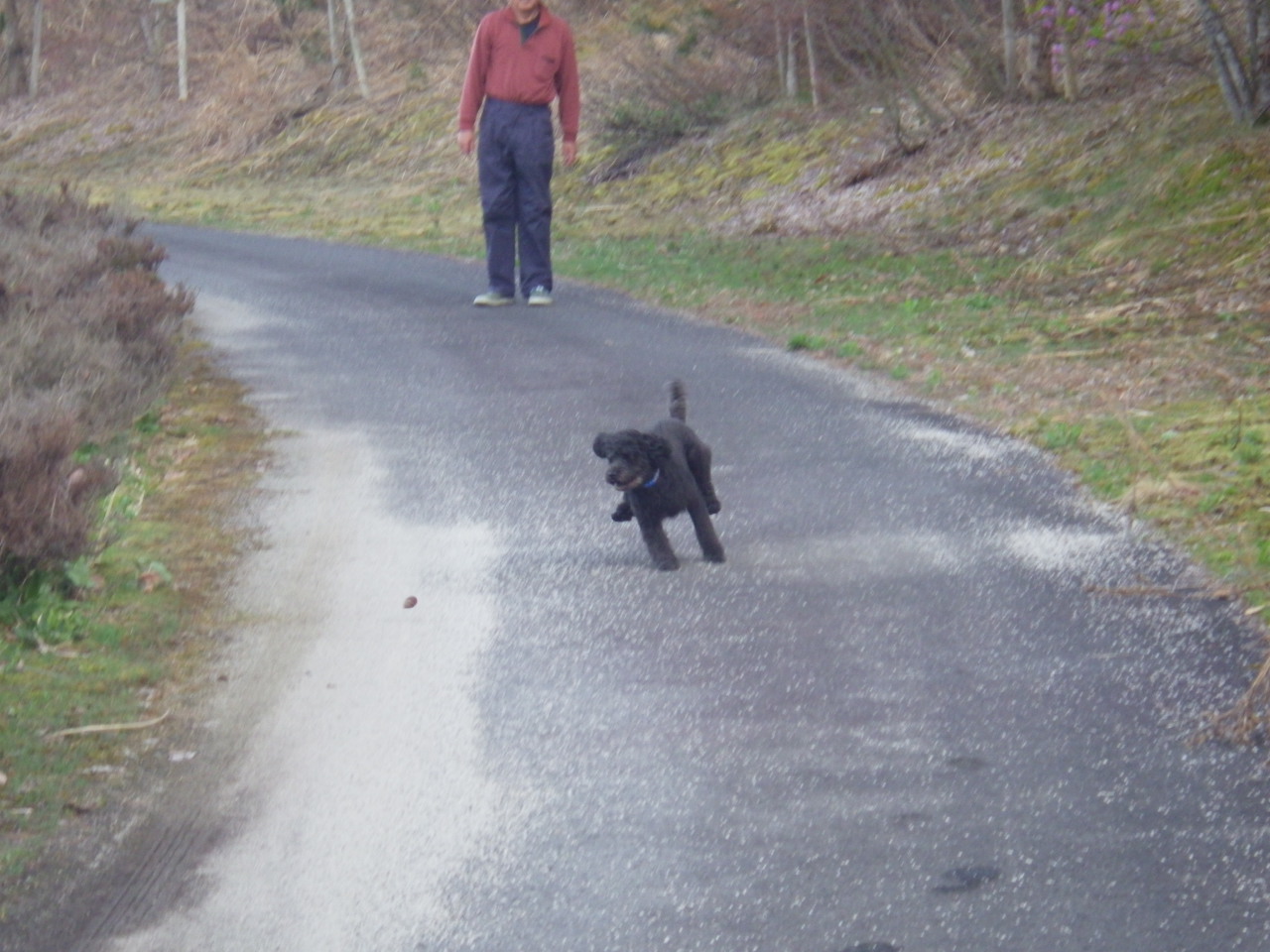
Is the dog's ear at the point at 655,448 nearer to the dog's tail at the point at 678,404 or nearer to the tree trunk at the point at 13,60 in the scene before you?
the dog's tail at the point at 678,404

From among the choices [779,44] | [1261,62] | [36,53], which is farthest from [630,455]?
[36,53]

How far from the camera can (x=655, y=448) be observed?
6.45 metres

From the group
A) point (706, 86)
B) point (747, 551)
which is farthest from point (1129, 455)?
point (706, 86)

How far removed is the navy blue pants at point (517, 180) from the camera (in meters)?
13.4

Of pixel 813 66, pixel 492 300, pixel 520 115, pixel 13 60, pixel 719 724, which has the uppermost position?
pixel 13 60

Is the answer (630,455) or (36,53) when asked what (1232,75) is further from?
(36,53)

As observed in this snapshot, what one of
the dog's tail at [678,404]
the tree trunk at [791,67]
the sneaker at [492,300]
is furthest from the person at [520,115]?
the tree trunk at [791,67]

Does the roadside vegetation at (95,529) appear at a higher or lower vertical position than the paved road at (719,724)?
higher

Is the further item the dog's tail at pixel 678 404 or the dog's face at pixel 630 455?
the dog's tail at pixel 678 404

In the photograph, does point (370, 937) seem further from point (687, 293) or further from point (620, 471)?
point (687, 293)

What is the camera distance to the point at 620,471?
634 centimetres

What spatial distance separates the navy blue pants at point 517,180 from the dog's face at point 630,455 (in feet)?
23.5

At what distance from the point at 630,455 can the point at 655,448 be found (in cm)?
11

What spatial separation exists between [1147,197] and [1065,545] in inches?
343
